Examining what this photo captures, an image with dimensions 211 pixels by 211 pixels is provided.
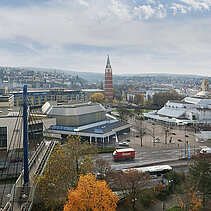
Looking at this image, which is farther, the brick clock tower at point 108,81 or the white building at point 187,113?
the brick clock tower at point 108,81

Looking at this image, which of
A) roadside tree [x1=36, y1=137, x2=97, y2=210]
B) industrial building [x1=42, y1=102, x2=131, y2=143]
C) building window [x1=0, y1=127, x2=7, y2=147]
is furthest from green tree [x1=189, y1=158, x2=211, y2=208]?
building window [x1=0, y1=127, x2=7, y2=147]

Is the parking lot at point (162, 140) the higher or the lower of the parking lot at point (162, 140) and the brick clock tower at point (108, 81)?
the lower

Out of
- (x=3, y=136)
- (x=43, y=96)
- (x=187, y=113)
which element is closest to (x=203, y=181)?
(x=3, y=136)

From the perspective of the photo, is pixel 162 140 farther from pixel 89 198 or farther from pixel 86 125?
pixel 89 198

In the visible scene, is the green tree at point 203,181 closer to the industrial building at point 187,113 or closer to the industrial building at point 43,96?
the industrial building at point 187,113

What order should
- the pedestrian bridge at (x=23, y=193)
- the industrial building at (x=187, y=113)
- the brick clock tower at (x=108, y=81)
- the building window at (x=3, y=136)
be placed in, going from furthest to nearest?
the brick clock tower at (x=108, y=81), the industrial building at (x=187, y=113), the building window at (x=3, y=136), the pedestrian bridge at (x=23, y=193)

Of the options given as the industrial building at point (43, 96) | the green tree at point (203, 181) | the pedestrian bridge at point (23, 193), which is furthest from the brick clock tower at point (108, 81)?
the green tree at point (203, 181)

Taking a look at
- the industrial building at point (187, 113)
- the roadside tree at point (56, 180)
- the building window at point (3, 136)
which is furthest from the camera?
the industrial building at point (187, 113)

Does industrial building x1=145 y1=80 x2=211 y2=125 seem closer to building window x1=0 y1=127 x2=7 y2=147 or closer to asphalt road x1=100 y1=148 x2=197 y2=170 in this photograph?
asphalt road x1=100 y1=148 x2=197 y2=170

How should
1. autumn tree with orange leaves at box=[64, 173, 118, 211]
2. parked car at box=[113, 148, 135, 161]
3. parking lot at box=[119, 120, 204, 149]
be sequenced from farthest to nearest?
parking lot at box=[119, 120, 204, 149]
parked car at box=[113, 148, 135, 161]
autumn tree with orange leaves at box=[64, 173, 118, 211]

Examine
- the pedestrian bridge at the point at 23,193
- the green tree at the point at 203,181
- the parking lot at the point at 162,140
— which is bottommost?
the parking lot at the point at 162,140

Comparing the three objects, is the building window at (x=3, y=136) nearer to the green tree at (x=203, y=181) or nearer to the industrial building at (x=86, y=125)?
the industrial building at (x=86, y=125)

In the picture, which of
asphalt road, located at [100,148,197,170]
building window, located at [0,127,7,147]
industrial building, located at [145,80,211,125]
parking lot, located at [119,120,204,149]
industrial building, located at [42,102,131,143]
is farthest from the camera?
industrial building, located at [145,80,211,125]

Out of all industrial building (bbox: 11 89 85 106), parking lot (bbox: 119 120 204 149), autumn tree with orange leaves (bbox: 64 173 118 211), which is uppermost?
industrial building (bbox: 11 89 85 106)
